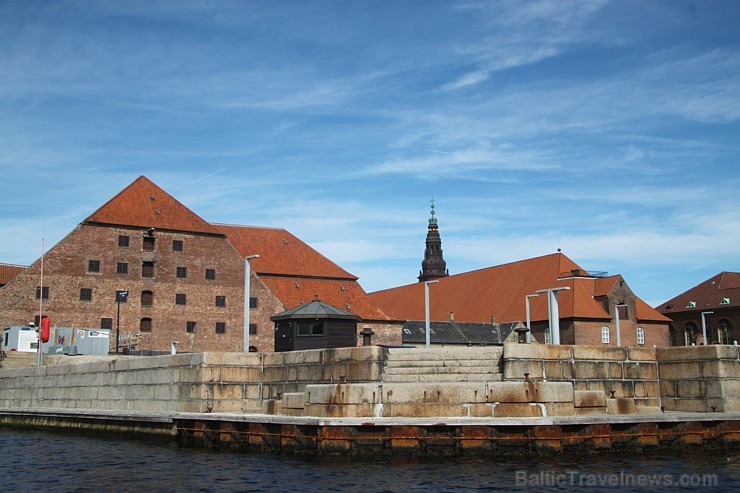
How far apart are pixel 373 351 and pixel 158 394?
9481 mm

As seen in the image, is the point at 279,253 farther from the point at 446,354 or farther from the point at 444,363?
the point at 444,363

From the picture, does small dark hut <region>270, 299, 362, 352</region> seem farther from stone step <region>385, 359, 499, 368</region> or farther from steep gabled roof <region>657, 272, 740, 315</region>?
steep gabled roof <region>657, 272, 740, 315</region>

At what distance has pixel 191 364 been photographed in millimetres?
27234

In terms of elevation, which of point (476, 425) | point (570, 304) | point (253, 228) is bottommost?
point (476, 425)

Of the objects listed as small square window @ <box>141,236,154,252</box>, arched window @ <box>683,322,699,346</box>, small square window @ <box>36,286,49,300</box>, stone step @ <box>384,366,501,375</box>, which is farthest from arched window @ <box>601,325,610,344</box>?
stone step @ <box>384,366,501,375</box>

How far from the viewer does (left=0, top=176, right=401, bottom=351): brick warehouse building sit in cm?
5806

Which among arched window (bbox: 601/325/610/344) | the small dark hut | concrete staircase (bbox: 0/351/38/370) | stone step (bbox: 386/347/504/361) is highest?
arched window (bbox: 601/325/610/344)

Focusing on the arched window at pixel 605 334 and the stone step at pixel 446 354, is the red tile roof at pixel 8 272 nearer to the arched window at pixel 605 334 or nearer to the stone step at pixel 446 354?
the stone step at pixel 446 354

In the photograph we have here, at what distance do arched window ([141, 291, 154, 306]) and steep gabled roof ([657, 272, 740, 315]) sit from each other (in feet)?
243

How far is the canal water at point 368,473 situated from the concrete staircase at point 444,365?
510cm

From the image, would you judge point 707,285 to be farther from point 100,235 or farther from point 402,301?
point 100,235

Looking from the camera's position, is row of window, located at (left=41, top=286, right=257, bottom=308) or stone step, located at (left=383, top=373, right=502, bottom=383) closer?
stone step, located at (left=383, top=373, right=502, bottom=383)

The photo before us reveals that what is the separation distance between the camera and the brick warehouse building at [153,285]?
58062 millimetres

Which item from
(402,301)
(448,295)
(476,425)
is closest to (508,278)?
(448,295)
